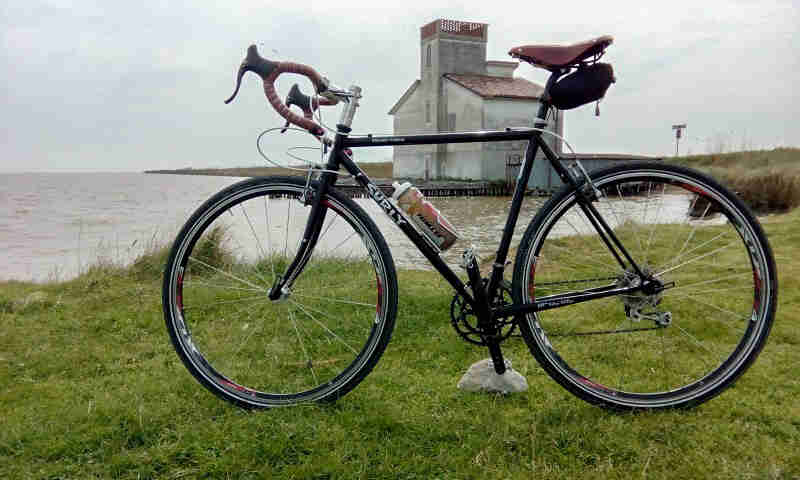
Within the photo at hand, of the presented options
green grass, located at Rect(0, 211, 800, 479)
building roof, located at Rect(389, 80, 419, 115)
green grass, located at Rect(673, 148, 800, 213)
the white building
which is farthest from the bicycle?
building roof, located at Rect(389, 80, 419, 115)

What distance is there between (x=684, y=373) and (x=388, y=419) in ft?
5.50

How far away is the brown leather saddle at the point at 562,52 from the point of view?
7.22 ft

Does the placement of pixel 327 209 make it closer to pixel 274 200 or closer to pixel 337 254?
pixel 274 200

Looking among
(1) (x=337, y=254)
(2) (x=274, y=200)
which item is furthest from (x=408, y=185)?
(1) (x=337, y=254)

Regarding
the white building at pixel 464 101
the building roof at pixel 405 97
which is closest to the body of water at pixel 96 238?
the white building at pixel 464 101

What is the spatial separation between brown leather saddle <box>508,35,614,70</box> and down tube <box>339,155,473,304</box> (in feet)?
2.92

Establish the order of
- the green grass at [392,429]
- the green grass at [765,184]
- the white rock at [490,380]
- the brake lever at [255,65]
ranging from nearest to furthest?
the green grass at [392,429]
the brake lever at [255,65]
the white rock at [490,380]
the green grass at [765,184]

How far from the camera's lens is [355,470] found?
194 cm

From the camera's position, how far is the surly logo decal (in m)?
2.40

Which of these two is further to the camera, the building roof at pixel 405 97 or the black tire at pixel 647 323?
the building roof at pixel 405 97

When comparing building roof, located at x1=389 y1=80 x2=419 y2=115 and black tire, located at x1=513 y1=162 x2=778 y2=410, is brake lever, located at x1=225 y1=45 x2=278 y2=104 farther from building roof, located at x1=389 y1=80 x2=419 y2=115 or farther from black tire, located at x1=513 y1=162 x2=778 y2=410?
building roof, located at x1=389 y1=80 x2=419 y2=115

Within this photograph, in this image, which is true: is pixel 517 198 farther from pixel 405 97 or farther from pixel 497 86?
pixel 405 97

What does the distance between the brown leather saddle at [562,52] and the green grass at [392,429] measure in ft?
5.13

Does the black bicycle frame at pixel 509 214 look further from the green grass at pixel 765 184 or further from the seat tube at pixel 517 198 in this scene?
the green grass at pixel 765 184
